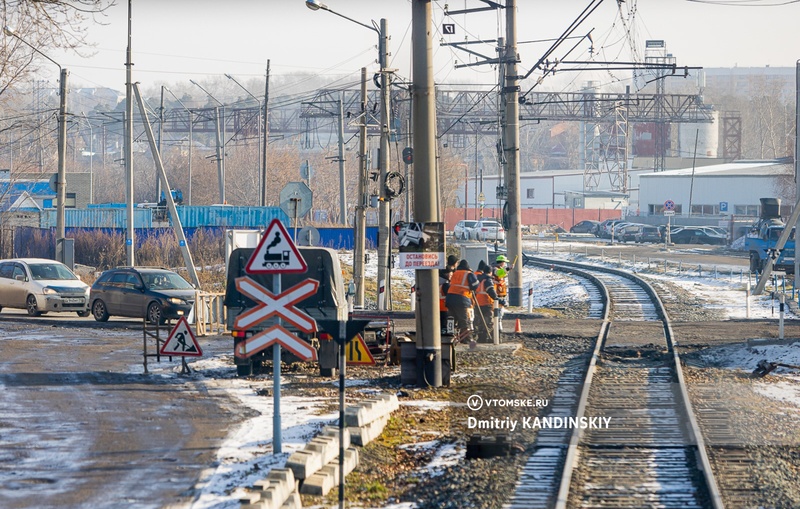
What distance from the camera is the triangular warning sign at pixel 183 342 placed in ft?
56.1

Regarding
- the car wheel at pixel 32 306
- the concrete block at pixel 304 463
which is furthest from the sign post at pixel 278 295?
the car wheel at pixel 32 306

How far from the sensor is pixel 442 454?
38.3ft

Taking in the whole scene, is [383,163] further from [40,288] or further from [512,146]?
[40,288]

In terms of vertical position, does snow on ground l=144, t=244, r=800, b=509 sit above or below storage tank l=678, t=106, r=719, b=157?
below

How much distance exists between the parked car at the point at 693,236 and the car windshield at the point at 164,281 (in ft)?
181

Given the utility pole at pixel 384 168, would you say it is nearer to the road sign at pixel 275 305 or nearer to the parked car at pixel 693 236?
the road sign at pixel 275 305

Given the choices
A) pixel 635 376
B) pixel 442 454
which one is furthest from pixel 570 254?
pixel 442 454

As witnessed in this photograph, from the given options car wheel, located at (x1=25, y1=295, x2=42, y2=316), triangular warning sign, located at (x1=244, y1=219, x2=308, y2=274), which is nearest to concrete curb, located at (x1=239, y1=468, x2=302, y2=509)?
triangular warning sign, located at (x1=244, y1=219, x2=308, y2=274)

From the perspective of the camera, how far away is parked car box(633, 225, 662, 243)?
3019 inches

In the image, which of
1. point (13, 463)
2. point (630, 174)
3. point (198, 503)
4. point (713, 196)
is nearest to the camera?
point (198, 503)

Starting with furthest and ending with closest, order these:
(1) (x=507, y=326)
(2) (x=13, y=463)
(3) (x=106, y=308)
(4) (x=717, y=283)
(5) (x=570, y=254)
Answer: (5) (x=570, y=254) → (4) (x=717, y=283) → (3) (x=106, y=308) → (1) (x=507, y=326) → (2) (x=13, y=463)

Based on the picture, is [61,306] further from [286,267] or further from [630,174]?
[630,174]

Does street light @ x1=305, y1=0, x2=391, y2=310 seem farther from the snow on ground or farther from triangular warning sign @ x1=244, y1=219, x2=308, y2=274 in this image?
triangular warning sign @ x1=244, y1=219, x2=308, y2=274

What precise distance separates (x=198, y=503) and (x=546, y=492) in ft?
10.3
